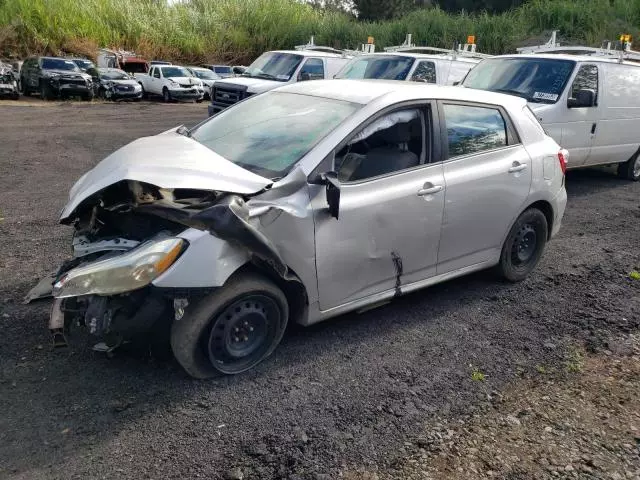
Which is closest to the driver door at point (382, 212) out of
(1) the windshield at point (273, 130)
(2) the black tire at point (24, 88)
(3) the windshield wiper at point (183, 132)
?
(1) the windshield at point (273, 130)

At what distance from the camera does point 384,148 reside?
13.9 feet

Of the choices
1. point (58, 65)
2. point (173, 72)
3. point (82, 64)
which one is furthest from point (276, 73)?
point (82, 64)

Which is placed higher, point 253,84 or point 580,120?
point 253,84

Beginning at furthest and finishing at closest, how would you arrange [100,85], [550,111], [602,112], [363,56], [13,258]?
1. [100,85]
2. [363,56]
3. [602,112]
4. [550,111]
5. [13,258]

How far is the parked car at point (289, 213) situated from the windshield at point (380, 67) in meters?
7.09

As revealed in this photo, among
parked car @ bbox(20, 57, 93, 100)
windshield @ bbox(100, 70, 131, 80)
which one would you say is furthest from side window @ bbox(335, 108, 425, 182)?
windshield @ bbox(100, 70, 131, 80)

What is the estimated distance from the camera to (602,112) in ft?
29.5

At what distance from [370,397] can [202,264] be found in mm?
1266

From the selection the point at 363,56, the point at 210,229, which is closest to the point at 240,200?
the point at 210,229

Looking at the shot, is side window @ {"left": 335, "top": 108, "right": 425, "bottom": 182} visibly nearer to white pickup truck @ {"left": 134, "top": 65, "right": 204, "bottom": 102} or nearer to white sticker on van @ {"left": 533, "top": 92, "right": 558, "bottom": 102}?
white sticker on van @ {"left": 533, "top": 92, "right": 558, "bottom": 102}

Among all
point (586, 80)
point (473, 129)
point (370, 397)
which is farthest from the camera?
point (586, 80)

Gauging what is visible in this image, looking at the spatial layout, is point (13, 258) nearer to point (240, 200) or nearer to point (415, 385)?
point (240, 200)

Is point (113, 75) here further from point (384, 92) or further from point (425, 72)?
point (384, 92)

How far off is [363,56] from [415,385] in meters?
10.1
